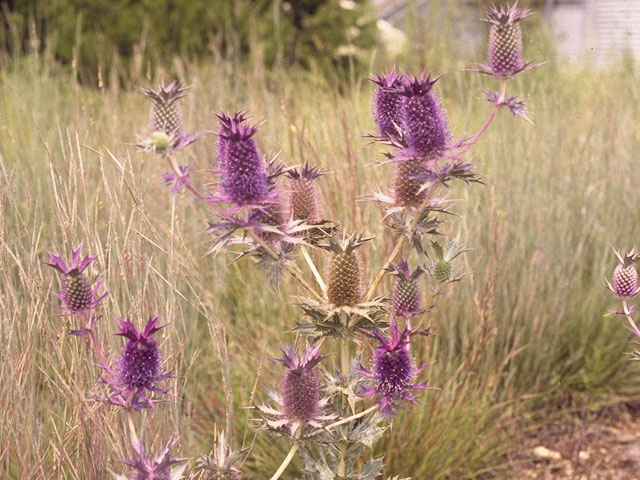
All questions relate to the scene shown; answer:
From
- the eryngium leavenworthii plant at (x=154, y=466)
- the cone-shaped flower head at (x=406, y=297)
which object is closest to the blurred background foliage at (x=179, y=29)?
→ the cone-shaped flower head at (x=406, y=297)

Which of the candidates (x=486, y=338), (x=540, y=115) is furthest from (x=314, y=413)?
(x=540, y=115)

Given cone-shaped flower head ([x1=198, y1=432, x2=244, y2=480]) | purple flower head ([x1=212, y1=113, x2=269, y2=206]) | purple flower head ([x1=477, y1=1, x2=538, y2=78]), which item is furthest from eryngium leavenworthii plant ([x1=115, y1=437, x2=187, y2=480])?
purple flower head ([x1=477, y1=1, x2=538, y2=78])

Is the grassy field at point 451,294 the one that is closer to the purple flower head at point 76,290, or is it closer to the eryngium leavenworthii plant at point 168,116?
the purple flower head at point 76,290

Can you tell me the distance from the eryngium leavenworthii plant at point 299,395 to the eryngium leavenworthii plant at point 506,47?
81cm

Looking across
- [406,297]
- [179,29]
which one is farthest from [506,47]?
[179,29]

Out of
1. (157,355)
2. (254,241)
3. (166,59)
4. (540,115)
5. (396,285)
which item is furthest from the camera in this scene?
(166,59)

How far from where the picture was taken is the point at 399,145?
190 centimetres

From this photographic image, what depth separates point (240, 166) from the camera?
1823 millimetres

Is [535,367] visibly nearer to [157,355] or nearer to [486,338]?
[486,338]

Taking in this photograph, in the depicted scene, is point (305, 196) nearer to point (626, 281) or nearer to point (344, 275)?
point (344, 275)

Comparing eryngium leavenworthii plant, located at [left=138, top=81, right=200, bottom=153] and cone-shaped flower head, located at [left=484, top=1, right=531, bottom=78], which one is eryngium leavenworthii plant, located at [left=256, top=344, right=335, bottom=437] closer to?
eryngium leavenworthii plant, located at [left=138, top=81, right=200, bottom=153]

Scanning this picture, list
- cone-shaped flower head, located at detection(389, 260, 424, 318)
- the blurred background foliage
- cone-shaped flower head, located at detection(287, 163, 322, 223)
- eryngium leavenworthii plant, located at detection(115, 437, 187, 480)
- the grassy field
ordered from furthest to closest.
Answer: the blurred background foliage < the grassy field < cone-shaped flower head, located at detection(389, 260, 424, 318) < cone-shaped flower head, located at detection(287, 163, 322, 223) < eryngium leavenworthii plant, located at detection(115, 437, 187, 480)

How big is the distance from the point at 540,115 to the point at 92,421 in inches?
126

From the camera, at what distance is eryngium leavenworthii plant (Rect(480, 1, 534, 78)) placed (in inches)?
81.0
